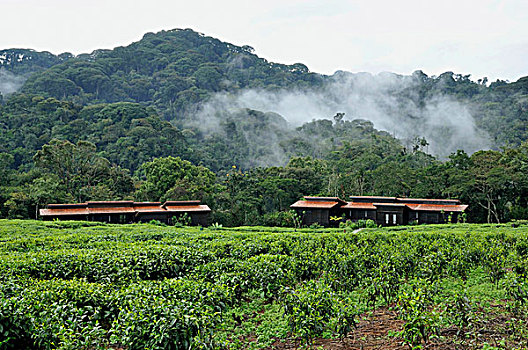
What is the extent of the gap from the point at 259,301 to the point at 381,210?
2846 centimetres

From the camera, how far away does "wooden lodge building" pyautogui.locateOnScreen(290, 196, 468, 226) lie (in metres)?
35.6

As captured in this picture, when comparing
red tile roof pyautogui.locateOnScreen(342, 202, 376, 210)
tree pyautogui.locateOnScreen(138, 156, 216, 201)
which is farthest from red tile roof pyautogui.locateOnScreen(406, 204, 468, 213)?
tree pyautogui.locateOnScreen(138, 156, 216, 201)

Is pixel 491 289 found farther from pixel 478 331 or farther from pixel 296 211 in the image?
pixel 296 211

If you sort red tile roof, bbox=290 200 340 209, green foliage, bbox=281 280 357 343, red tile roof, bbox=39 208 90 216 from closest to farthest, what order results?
green foliage, bbox=281 280 357 343
red tile roof, bbox=39 208 90 216
red tile roof, bbox=290 200 340 209

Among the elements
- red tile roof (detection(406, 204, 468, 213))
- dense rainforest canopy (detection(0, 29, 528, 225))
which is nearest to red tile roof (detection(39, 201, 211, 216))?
dense rainforest canopy (detection(0, 29, 528, 225))

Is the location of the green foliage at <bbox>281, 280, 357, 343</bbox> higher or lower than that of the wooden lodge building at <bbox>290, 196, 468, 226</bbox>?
higher

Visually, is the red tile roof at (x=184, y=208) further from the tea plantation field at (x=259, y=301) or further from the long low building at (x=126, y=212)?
the tea plantation field at (x=259, y=301)

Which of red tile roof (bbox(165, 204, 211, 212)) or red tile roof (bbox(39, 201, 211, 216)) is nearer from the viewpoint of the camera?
red tile roof (bbox(39, 201, 211, 216))

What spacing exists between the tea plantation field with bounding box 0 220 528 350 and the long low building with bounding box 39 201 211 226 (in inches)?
846

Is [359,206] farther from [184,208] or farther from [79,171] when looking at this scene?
[79,171]

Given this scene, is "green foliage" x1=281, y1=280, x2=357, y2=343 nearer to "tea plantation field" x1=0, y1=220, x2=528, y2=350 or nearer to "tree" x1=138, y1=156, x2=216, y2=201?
"tea plantation field" x1=0, y1=220, x2=528, y2=350

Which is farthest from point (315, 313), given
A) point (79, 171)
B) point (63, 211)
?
point (79, 171)

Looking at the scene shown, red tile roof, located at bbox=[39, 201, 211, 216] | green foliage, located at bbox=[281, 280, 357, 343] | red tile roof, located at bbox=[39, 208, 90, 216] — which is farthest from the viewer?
red tile roof, located at bbox=[39, 201, 211, 216]

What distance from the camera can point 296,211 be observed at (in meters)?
38.5
